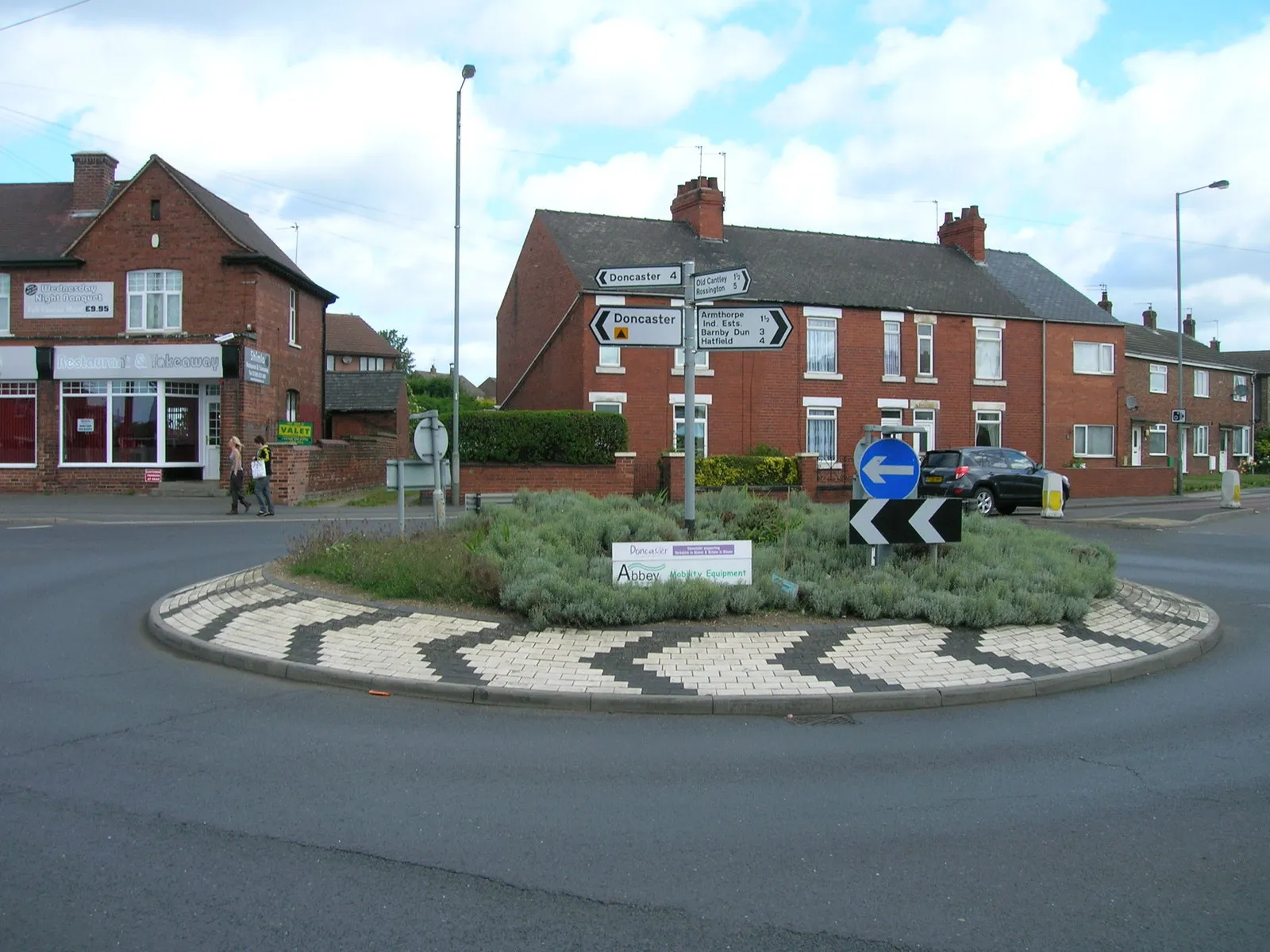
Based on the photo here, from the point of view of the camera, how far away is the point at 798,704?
23.2 feet

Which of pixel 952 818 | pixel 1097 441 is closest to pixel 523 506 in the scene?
pixel 952 818

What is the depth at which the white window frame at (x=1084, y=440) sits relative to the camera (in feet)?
122

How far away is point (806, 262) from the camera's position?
113ft

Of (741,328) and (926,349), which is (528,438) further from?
(741,328)

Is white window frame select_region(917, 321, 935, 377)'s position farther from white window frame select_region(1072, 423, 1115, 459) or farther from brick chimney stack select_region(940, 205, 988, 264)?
white window frame select_region(1072, 423, 1115, 459)

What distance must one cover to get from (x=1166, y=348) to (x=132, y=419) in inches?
1758

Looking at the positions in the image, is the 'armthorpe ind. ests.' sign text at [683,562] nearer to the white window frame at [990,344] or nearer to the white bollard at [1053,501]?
the white bollard at [1053,501]

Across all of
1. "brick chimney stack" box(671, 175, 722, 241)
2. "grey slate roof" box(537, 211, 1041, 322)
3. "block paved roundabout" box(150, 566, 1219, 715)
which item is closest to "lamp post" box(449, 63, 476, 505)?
"grey slate roof" box(537, 211, 1041, 322)

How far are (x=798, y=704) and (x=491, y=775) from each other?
7.91ft

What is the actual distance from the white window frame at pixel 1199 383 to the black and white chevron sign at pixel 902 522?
4581 centimetres

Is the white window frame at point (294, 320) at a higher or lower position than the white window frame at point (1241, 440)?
higher

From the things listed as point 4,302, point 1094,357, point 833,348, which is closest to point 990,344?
point 1094,357

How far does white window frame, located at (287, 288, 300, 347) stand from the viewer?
3116 cm

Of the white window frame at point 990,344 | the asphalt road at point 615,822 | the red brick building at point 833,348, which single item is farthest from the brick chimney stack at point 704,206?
the asphalt road at point 615,822
